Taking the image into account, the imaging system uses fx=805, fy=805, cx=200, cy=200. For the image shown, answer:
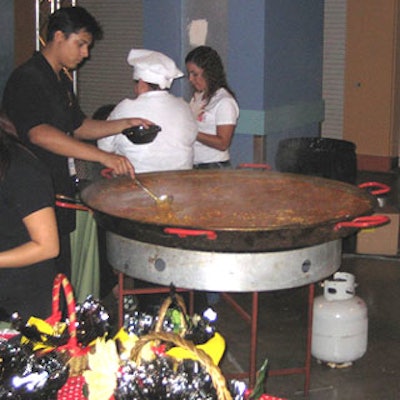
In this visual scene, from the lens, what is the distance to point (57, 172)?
387cm

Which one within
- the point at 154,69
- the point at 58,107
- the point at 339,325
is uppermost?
the point at 154,69

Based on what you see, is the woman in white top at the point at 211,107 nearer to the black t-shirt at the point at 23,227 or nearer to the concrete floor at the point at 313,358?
the concrete floor at the point at 313,358

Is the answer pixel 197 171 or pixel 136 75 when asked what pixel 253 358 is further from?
pixel 136 75

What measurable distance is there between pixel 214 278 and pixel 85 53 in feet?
4.71

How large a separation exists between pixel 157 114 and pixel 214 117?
1.12m

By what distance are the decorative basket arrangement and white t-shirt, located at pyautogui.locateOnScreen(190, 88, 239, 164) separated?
3043 millimetres

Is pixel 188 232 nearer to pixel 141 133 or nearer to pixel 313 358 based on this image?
pixel 141 133

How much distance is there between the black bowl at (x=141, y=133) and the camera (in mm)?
3961

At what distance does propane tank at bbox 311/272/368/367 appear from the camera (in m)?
4.41

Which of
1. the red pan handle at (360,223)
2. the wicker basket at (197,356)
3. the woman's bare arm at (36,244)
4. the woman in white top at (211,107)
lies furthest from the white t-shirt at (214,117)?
the wicker basket at (197,356)

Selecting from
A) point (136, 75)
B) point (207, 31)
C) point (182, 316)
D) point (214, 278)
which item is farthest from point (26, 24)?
point (182, 316)

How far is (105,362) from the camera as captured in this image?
6.09ft

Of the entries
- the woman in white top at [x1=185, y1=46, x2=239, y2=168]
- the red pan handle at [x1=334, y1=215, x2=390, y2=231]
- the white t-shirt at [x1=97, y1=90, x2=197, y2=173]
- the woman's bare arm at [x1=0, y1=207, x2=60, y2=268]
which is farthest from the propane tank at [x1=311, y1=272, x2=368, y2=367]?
the woman's bare arm at [x1=0, y1=207, x2=60, y2=268]

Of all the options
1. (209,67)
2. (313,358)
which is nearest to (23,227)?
(313,358)
